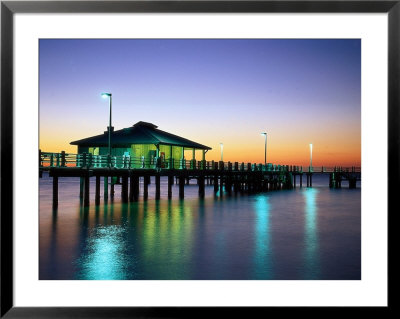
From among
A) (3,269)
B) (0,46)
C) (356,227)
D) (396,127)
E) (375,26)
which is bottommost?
(356,227)

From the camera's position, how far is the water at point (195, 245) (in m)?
9.29

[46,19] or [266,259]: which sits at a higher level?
[46,19]

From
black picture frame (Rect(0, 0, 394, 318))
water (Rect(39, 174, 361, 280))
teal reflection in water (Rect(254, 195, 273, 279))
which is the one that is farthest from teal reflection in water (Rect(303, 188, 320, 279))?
black picture frame (Rect(0, 0, 394, 318))

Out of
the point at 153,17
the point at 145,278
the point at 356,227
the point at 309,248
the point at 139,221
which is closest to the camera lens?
the point at 153,17

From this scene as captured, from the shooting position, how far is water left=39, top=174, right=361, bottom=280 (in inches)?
366

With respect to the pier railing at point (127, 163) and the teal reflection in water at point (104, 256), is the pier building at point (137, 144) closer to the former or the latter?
the pier railing at point (127, 163)

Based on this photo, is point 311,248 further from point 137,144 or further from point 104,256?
point 137,144

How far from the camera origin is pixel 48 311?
462 centimetres

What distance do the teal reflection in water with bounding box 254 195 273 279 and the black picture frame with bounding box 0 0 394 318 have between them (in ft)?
15.5

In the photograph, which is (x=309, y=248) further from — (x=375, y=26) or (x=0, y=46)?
(x=0, y=46)

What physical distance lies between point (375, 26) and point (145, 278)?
641cm

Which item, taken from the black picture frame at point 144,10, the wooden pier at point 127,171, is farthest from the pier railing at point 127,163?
the black picture frame at point 144,10

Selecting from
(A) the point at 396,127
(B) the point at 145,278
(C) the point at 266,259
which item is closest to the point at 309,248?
(C) the point at 266,259

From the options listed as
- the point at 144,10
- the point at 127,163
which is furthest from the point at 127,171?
the point at 144,10
